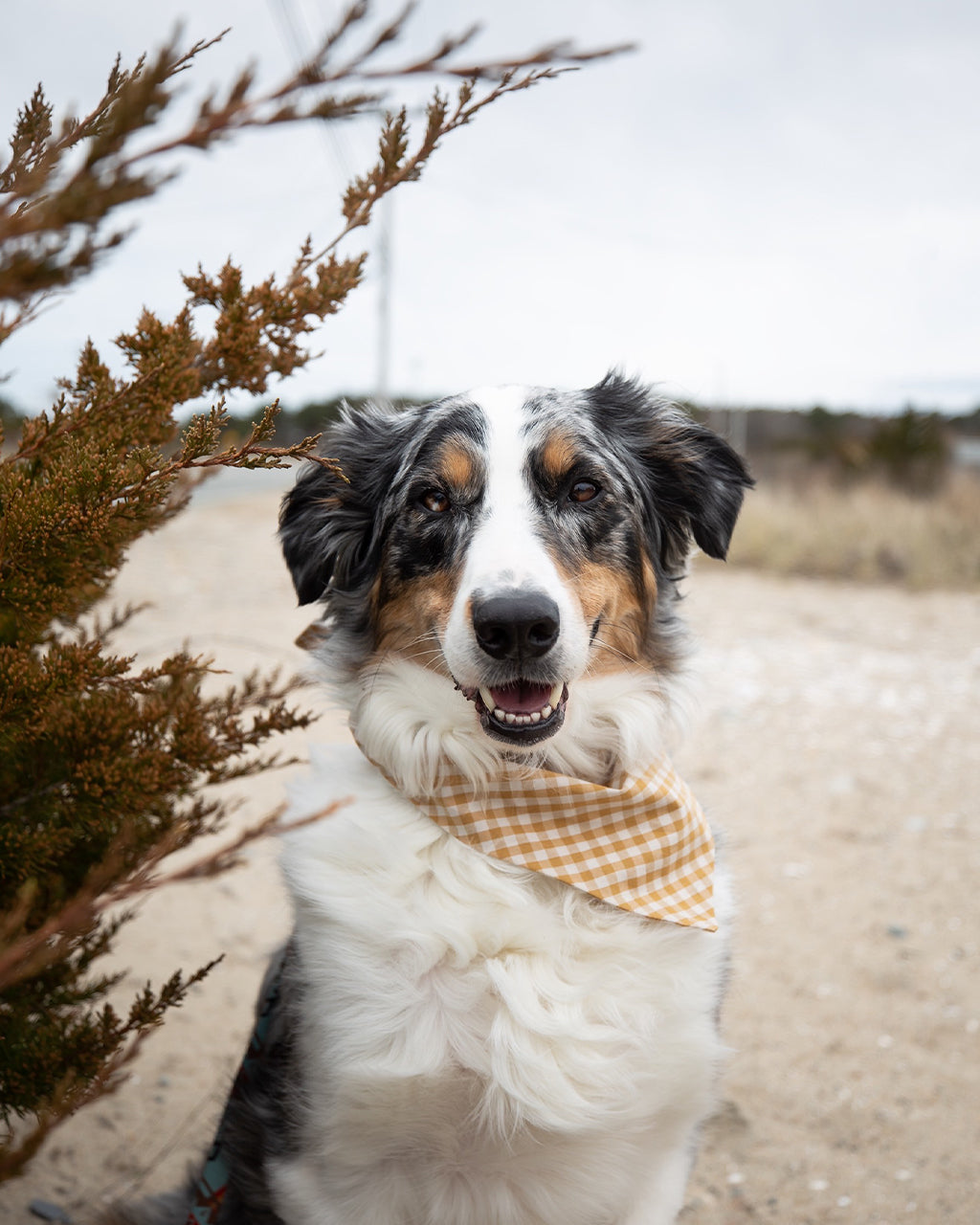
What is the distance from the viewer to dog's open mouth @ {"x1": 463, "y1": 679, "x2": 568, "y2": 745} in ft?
7.18

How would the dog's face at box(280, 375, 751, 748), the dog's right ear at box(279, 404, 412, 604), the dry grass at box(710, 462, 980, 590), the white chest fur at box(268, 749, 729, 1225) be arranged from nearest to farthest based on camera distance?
the white chest fur at box(268, 749, 729, 1225) → the dog's face at box(280, 375, 751, 748) → the dog's right ear at box(279, 404, 412, 604) → the dry grass at box(710, 462, 980, 590)

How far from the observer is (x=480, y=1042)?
6.55ft

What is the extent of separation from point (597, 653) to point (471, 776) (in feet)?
1.56

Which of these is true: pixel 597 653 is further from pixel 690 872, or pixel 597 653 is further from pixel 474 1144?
pixel 474 1144

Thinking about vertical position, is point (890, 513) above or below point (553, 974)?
below

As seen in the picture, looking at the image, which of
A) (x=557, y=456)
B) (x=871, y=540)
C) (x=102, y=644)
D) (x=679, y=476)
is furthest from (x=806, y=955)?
(x=871, y=540)

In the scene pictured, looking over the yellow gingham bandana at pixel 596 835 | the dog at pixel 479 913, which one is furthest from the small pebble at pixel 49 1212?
the yellow gingham bandana at pixel 596 835

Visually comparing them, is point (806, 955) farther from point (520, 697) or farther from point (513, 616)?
point (513, 616)

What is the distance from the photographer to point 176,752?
1.95 metres

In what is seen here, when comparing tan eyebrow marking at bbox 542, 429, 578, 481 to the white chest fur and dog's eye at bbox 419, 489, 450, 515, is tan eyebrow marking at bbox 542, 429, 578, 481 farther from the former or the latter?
the white chest fur

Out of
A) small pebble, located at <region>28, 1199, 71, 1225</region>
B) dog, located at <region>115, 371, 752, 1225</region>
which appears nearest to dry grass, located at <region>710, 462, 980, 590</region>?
dog, located at <region>115, 371, 752, 1225</region>

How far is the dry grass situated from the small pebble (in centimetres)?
1135

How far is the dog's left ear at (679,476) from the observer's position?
Result: 112 inches

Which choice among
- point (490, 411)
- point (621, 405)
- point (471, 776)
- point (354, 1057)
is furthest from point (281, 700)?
point (621, 405)
